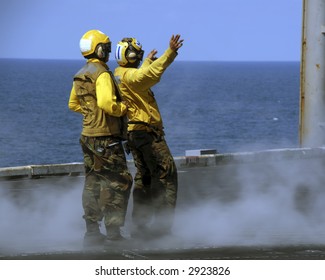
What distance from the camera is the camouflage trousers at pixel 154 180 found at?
371 inches

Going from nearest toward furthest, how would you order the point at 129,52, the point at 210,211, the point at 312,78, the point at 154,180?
the point at 129,52 → the point at 154,180 → the point at 210,211 → the point at 312,78

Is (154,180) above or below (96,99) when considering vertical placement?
below

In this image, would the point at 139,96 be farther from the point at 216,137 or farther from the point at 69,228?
the point at 216,137

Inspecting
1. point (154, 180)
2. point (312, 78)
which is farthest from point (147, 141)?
point (312, 78)

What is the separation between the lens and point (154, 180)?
9.51 m

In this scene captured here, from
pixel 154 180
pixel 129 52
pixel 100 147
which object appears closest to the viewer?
pixel 100 147

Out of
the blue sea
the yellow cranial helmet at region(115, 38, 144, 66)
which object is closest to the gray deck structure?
the yellow cranial helmet at region(115, 38, 144, 66)

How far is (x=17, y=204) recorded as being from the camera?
11172mm

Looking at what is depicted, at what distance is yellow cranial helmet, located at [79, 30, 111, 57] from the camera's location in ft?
29.0

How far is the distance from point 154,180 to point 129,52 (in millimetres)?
1171

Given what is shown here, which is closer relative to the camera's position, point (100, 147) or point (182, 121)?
point (100, 147)

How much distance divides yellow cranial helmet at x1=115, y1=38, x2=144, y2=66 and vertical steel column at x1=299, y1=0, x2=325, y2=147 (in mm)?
7434
